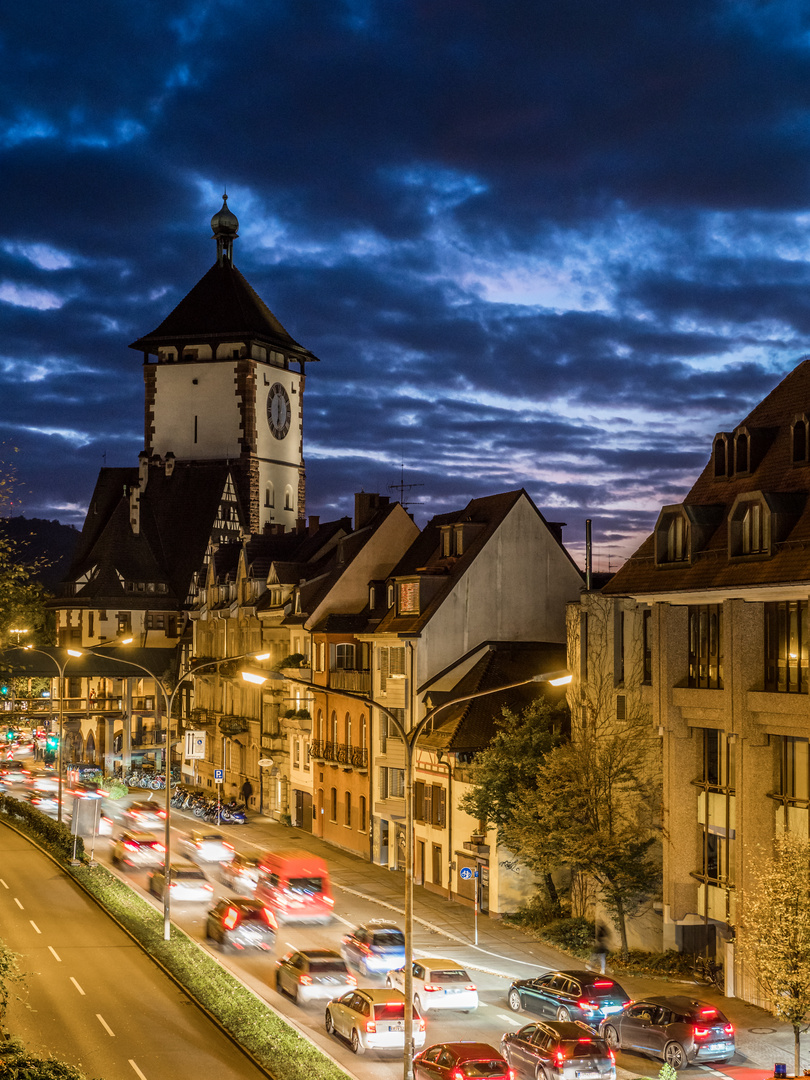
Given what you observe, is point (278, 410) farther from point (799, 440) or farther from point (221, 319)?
point (799, 440)

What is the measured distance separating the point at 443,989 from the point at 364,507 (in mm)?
43024

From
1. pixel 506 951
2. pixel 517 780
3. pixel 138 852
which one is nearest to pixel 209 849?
pixel 138 852

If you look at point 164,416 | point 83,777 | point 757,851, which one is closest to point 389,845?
point 757,851

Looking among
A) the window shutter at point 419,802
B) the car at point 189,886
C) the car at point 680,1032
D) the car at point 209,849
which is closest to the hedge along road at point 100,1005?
the car at point 189,886

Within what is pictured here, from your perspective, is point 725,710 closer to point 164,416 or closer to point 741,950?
point 741,950

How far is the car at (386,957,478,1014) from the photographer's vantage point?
36.6m

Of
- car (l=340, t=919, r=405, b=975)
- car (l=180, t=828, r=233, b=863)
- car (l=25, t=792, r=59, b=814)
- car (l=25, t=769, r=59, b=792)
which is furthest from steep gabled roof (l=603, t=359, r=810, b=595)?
car (l=25, t=769, r=59, b=792)

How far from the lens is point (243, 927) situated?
4512cm

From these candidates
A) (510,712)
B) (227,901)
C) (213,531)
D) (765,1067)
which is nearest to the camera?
(765,1067)

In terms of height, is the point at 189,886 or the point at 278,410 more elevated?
the point at 278,410

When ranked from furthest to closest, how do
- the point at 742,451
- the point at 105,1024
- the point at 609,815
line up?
1. the point at 609,815
2. the point at 742,451
3. the point at 105,1024

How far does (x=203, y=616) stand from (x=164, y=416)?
32.3 meters

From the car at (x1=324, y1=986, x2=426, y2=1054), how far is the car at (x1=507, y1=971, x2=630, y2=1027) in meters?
4.24

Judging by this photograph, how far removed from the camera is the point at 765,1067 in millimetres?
33062
